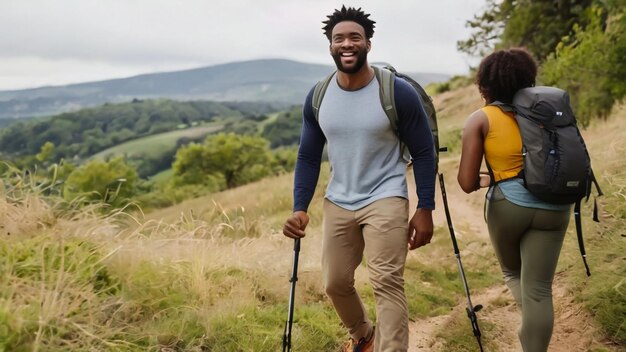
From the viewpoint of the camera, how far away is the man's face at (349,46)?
3793 mm

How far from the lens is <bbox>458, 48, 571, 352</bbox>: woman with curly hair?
139 inches

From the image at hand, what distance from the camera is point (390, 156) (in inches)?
151

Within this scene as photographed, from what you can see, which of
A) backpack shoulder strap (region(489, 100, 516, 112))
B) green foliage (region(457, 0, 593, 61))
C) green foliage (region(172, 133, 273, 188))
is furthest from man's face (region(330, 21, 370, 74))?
green foliage (region(172, 133, 273, 188))

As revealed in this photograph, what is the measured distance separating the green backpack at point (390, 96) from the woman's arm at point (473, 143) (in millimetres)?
334

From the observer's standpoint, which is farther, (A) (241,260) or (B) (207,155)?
(B) (207,155)

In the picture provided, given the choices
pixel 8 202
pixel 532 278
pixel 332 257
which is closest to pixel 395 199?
pixel 332 257

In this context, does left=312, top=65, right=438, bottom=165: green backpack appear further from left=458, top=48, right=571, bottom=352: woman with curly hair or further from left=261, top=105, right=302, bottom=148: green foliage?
left=261, top=105, right=302, bottom=148: green foliage

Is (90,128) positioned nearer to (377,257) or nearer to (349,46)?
(349,46)

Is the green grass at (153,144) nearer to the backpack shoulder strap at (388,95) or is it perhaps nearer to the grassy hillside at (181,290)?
the grassy hillside at (181,290)

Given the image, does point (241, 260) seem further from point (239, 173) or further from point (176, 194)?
point (239, 173)

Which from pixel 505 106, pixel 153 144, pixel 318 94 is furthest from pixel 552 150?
pixel 153 144

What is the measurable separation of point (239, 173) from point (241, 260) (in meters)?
55.6

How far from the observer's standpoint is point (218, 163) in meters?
61.1

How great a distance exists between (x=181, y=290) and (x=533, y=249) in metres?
2.86
